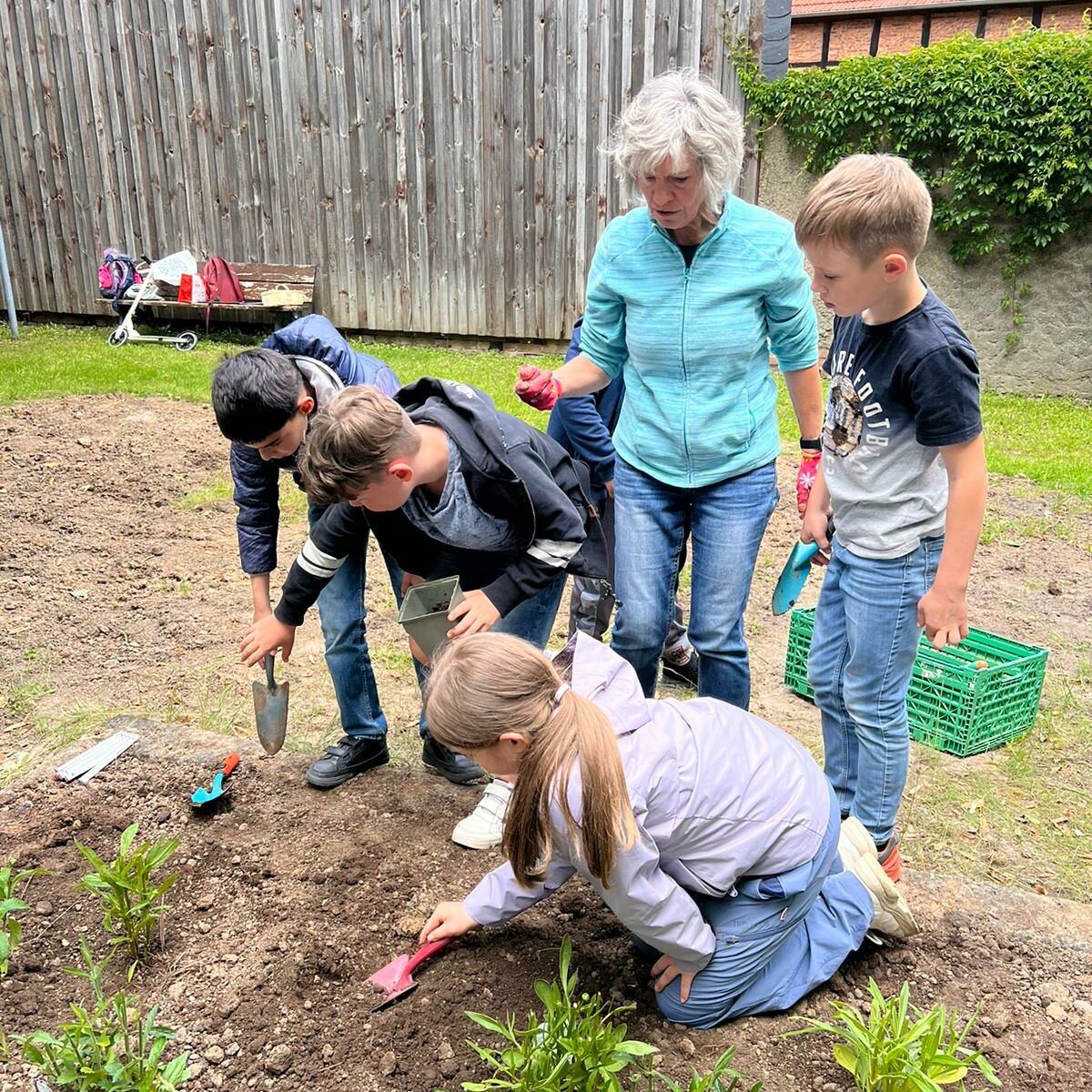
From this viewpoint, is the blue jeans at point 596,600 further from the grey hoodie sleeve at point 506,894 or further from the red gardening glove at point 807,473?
the grey hoodie sleeve at point 506,894

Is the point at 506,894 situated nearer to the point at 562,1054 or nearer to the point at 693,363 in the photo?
the point at 562,1054

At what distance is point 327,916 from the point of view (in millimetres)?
2404

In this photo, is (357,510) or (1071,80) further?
(1071,80)

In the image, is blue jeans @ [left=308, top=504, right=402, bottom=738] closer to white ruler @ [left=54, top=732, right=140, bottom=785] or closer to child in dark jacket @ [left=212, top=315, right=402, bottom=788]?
child in dark jacket @ [left=212, top=315, right=402, bottom=788]

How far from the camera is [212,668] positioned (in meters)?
3.93

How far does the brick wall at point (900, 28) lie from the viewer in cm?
1600

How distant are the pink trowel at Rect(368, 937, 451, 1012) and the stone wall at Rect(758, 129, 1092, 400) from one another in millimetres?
7176

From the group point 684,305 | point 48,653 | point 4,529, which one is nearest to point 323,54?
point 4,529

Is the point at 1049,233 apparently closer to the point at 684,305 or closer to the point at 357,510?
the point at 684,305

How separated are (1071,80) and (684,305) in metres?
6.71

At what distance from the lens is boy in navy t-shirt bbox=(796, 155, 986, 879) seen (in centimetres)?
206

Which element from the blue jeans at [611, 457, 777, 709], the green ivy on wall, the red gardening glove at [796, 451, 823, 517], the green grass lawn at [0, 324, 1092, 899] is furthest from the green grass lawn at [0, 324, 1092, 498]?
the blue jeans at [611, 457, 777, 709]

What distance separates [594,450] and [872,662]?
138cm

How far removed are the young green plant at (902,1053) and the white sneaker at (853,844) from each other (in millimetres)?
370
